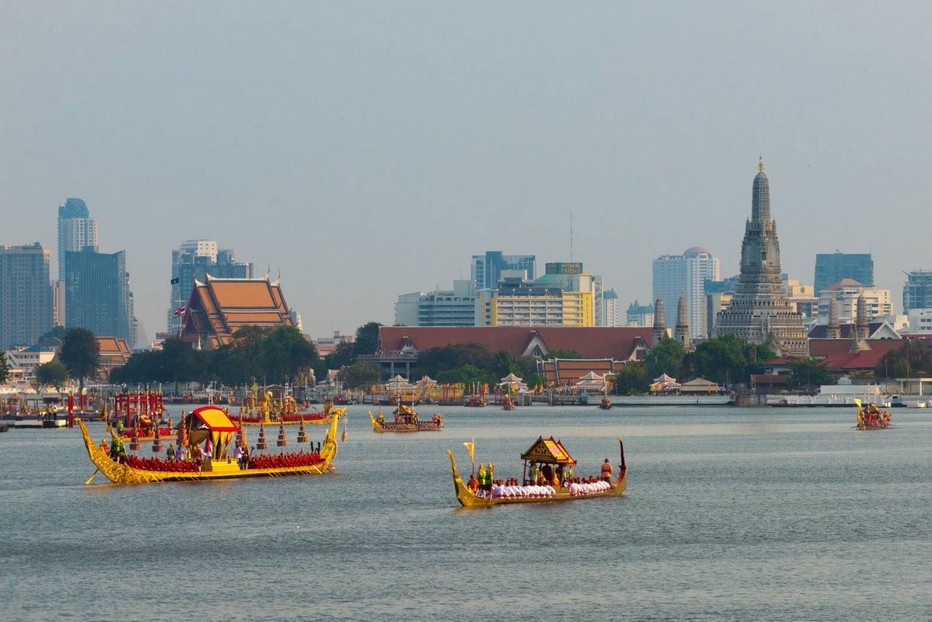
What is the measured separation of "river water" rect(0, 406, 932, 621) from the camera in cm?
A: 4953

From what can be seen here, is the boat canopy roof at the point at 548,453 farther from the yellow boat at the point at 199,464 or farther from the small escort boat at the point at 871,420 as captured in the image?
the small escort boat at the point at 871,420

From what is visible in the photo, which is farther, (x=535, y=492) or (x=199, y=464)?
(x=199, y=464)

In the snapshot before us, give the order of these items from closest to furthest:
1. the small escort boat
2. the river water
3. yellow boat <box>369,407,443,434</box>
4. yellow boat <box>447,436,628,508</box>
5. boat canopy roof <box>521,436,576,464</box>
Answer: the river water < yellow boat <box>447,436,628,508</box> < boat canopy roof <box>521,436,576,464</box> < the small escort boat < yellow boat <box>369,407,443,434</box>

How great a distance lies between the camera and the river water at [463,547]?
49531 millimetres

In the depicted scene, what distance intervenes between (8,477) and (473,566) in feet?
138

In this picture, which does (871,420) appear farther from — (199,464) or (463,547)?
(463,547)

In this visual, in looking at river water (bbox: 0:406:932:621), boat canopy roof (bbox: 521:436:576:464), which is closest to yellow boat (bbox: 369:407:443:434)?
river water (bbox: 0:406:932:621)

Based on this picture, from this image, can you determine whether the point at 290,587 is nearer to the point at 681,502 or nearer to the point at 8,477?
the point at 681,502

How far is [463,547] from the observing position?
196 ft

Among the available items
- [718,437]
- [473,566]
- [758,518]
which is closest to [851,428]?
[718,437]

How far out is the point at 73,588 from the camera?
173 feet

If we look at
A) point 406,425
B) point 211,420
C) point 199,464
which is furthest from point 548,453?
point 406,425

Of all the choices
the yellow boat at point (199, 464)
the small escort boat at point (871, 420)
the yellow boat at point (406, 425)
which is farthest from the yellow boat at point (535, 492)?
the small escort boat at point (871, 420)

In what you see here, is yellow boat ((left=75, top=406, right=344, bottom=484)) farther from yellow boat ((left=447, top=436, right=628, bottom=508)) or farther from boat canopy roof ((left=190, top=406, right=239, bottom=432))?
yellow boat ((left=447, top=436, right=628, bottom=508))
